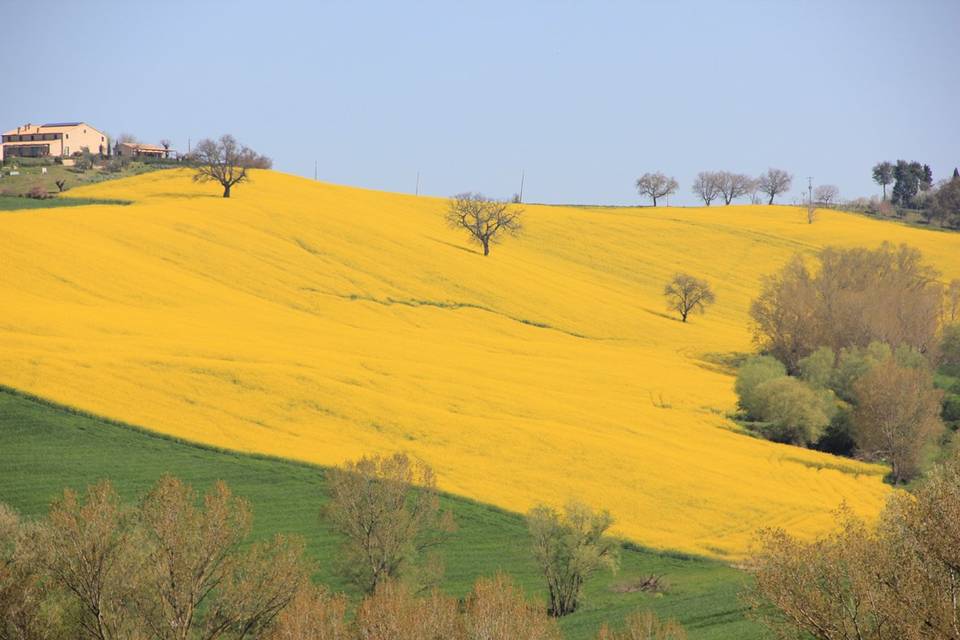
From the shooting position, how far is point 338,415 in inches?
2141

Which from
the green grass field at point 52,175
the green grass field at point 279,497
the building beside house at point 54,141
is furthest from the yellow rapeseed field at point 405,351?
the building beside house at point 54,141

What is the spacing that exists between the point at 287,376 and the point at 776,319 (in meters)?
42.2

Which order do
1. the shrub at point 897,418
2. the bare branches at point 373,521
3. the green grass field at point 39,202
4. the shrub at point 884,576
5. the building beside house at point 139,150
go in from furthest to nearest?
the building beside house at point 139,150, the green grass field at point 39,202, the shrub at point 897,418, the bare branches at point 373,521, the shrub at point 884,576

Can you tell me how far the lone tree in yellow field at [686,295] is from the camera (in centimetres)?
9988

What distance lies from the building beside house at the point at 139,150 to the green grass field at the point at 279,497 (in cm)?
9769

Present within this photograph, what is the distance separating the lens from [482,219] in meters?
113

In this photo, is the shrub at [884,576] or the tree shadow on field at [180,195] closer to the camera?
the shrub at [884,576]

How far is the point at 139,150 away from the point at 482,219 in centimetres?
6740

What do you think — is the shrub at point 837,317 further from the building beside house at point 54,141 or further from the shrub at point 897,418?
the building beside house at point 54,141

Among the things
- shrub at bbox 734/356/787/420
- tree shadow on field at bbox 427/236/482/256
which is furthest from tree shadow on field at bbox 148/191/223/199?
shrub at bbox 734/356/787/420

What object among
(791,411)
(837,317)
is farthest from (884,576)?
(837,317)

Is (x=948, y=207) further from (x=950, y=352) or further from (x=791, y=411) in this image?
(x=791, y=411)

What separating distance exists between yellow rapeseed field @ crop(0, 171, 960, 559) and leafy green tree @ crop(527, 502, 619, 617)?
564 centimetres

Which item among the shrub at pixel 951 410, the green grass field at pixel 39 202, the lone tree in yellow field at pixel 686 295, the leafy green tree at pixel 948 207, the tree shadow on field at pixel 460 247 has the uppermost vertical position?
the leafy green tree at pixel 948 207
